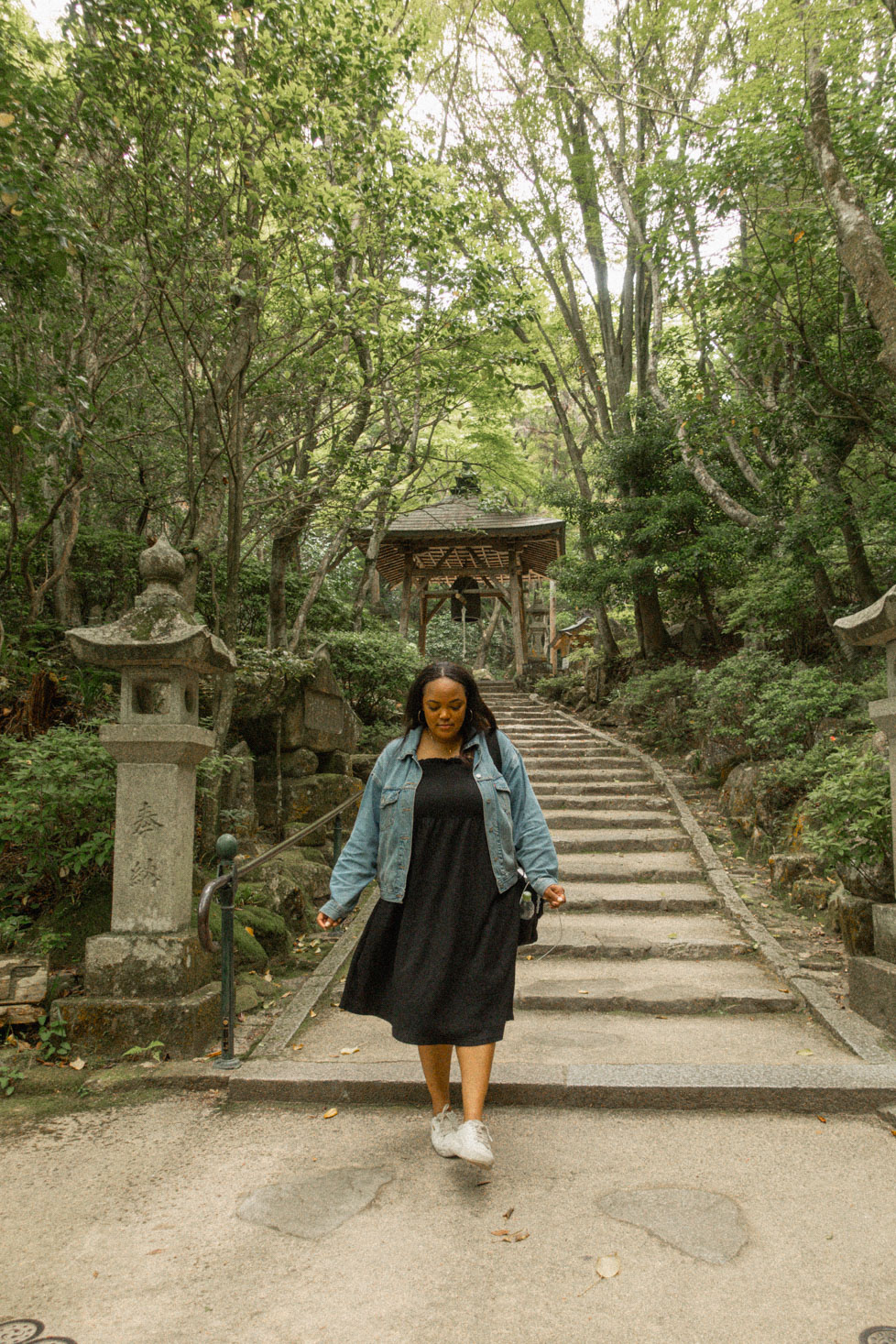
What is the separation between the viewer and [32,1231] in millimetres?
Answer: 2391

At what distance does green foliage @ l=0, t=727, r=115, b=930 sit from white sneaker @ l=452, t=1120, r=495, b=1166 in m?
2.40

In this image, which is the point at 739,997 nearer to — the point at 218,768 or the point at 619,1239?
the point at 619,1239

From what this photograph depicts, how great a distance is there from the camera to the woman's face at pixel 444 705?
2.74 metres

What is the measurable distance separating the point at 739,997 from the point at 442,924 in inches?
97.4

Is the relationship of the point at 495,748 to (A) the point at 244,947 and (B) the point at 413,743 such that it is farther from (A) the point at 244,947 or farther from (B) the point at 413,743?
(A) the point at 244,947

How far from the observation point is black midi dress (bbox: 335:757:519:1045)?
8.46ft

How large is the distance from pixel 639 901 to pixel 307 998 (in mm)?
2781

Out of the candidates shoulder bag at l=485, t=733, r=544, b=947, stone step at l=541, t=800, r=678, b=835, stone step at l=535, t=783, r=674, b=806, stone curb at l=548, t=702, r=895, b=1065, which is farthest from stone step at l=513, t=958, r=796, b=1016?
stone step at l=535, t=783, r=674, b=806

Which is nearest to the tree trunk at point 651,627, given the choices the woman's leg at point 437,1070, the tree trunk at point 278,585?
the tree trunk at point 278,585

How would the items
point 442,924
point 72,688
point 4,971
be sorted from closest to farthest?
point 442,924, point 4,971, point 72,688

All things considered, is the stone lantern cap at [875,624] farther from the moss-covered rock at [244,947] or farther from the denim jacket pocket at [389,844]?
the moss-covered rock at [244,947]

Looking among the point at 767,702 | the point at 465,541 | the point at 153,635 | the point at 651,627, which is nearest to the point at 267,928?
the point at 153,635

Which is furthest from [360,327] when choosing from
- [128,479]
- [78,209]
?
[128,479]

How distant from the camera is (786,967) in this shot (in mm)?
4629
